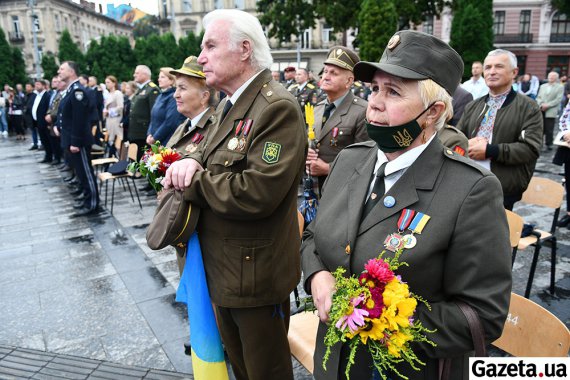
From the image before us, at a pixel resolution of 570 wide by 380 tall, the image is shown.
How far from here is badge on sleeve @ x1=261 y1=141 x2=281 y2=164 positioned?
206cm

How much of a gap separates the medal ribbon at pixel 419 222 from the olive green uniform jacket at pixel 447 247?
1 centimetres

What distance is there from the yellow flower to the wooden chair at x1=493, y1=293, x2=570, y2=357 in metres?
1.14

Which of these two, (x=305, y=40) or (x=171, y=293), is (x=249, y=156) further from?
(x=305, y=40)

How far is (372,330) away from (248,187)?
0.94m

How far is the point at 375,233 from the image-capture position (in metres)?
1.59

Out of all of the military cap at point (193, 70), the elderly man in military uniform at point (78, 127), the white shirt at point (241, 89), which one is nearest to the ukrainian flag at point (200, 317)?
the white shirt at point (241, 89)

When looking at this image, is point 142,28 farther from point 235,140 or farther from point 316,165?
point 235,140

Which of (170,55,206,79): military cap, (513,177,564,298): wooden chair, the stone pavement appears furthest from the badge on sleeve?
(513,177,564,298): wooden chair

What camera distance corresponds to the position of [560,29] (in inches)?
1574

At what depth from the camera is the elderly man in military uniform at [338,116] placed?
4.10 metres

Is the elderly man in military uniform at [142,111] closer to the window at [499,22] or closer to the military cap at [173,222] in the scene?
the military cap at [173,222]

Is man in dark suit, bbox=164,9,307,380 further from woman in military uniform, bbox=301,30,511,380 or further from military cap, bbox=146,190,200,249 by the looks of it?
woman in military uniform, bbox=301,30,511,380

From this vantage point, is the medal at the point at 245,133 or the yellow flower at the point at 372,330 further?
the medal at the point at 245,133

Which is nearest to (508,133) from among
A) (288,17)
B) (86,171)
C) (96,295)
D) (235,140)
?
(235,140)
